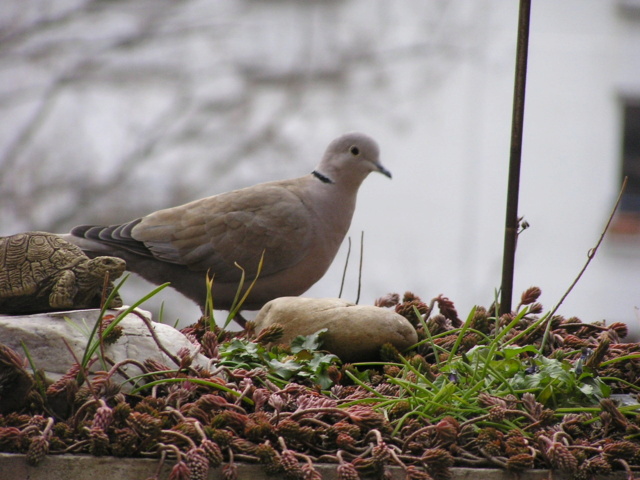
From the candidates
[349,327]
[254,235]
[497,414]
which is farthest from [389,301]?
[497,414]

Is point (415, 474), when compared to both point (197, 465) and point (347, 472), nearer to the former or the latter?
point (347, 472)

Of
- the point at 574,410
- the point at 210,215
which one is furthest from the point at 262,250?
the point at 574,410

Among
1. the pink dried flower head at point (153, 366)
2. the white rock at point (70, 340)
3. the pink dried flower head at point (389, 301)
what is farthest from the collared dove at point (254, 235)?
the pink dried flower head at point (153, 366)

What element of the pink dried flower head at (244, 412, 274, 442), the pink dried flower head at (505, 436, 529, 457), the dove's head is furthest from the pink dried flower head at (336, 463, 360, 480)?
the dove's head

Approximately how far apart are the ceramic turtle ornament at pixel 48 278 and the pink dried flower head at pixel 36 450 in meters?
0.35

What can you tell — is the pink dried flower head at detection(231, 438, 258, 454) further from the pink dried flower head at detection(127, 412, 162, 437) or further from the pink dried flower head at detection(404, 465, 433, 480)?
the pink dried flower head at detection(404, 465, 433, 480)

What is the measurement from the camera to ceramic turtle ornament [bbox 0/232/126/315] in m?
1.38

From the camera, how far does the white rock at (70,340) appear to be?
1281mm

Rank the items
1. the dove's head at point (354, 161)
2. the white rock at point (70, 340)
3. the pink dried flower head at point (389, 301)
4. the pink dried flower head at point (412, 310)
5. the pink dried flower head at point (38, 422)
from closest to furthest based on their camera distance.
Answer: the pink dried flower head at point (38, 422)
the white rock at point (70, 340)
the pink dried flower head at point (412, 310)
the pink dried flower head at point (389, 301)
the dove's head at point (354, 161)

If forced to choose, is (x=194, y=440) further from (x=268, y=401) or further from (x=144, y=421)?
(x=268, y=401)

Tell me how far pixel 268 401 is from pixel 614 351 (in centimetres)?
75

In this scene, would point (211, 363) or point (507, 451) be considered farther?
point (211, 363)

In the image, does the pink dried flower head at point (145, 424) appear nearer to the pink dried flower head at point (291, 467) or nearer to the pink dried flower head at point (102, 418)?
the pink dried flower head at point (102, 418)

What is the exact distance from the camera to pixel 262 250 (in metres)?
2.28
